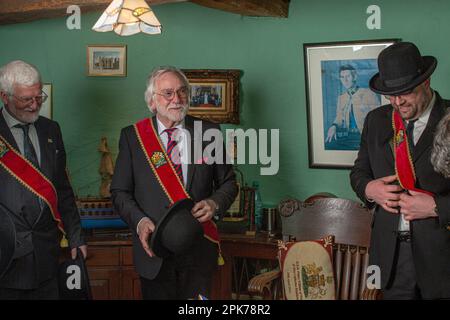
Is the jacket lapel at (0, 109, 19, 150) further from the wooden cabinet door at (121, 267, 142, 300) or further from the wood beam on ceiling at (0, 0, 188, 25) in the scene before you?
the wooden cabinet door at (121, 267, 142, 300)

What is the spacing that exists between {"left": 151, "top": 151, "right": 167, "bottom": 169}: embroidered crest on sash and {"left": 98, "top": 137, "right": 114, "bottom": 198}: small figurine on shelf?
4.38 ft

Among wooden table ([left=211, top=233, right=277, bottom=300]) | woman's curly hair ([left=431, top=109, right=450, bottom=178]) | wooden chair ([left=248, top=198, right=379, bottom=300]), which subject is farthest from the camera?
wooden table ([left=211, top=233, right=277, bottom=300])

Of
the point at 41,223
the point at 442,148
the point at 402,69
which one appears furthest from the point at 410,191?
the point at 41,223

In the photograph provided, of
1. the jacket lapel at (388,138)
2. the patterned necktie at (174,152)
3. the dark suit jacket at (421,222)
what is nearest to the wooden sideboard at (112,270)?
the patterned necktie at (174,152)

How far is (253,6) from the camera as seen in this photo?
3867mm

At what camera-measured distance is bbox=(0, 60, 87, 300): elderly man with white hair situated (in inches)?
113

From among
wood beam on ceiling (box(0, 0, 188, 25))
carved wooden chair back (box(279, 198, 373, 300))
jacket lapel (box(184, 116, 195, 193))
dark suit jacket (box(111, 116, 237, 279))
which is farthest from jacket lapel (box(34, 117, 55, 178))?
carved wooden chair back (box(279, 198, 373, 300))

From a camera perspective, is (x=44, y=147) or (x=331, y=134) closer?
(x=44, y=147)

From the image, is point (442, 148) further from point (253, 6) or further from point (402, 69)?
point (253, 6)

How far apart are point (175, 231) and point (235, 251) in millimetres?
1267

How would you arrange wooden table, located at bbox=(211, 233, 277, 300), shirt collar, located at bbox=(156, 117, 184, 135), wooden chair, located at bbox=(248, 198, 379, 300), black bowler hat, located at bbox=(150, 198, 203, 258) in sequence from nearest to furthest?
black bowler hat, located at bbox=(150, 198, 203, 258)
shirt collar, located at bbox=(156, 117, 184, 135)
wooden chair, located at bbox=(248, 198, 379, 300)
wooden table, located at bbox=(211, 233, 277, 300)

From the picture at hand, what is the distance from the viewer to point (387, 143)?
2.79 meters
